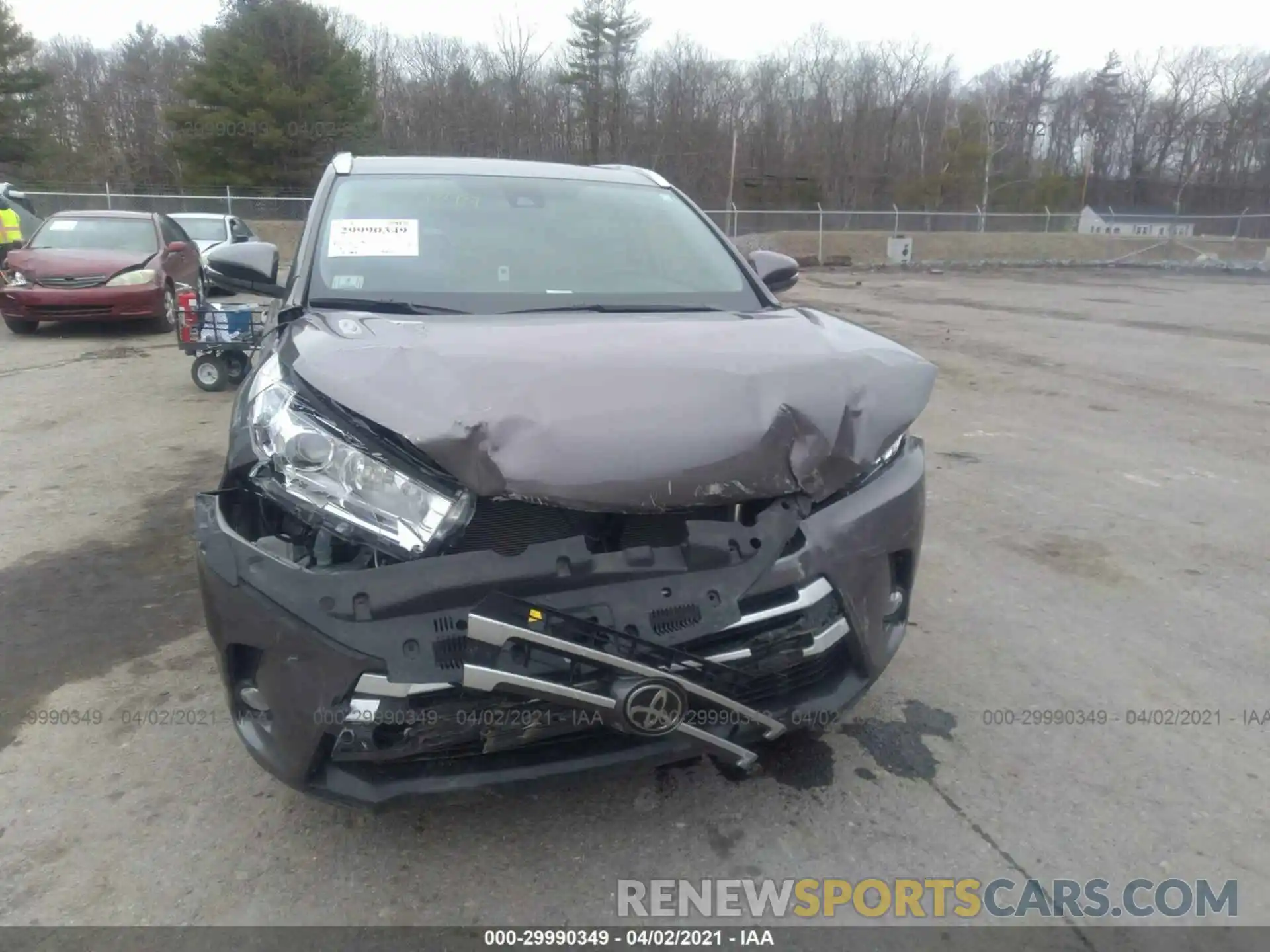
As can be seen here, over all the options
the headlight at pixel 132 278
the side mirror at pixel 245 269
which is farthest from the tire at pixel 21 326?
the side mirror at pixel 245 269

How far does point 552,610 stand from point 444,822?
0.91 metres

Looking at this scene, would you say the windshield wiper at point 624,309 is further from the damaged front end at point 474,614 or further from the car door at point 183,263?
the car door at point 183,263

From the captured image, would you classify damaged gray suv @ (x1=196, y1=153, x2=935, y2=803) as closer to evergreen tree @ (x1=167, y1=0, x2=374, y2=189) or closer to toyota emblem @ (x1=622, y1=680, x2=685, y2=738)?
toyota emblem @ (x1=622, y1=680, x2=685, y2=738)

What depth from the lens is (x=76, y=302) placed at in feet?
34.7

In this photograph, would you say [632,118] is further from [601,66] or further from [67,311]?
[67,311]

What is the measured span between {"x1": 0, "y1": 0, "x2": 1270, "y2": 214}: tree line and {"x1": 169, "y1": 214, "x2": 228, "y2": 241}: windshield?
2305 cm

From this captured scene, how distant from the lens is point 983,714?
309cm

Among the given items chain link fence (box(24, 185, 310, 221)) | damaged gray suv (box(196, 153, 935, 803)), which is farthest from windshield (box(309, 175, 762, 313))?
chain link fence (box(24, 185, 310, 221))

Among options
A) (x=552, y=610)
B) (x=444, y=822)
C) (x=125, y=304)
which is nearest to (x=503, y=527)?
(x=552, y=610)

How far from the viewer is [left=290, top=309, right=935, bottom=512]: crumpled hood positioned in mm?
1967

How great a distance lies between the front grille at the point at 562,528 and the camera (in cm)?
202

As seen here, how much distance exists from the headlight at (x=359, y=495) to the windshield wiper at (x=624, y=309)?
3.45 ft

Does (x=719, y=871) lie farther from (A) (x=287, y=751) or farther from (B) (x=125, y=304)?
(B) (x=125, y=304)

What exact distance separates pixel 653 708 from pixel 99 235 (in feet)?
38.9
